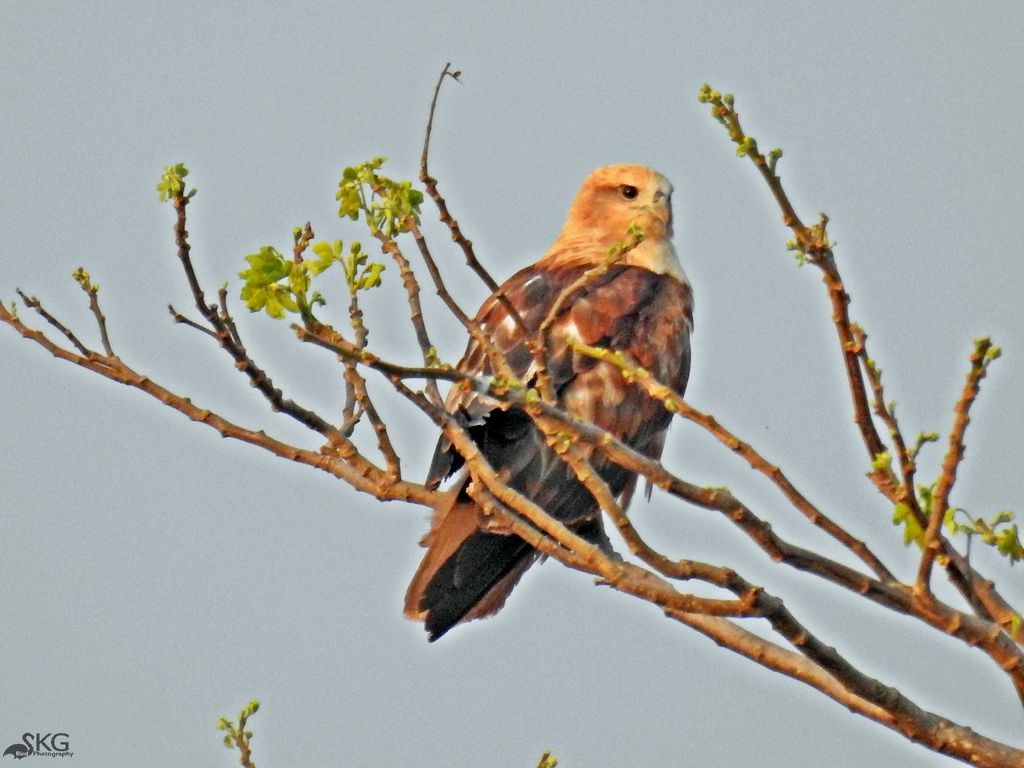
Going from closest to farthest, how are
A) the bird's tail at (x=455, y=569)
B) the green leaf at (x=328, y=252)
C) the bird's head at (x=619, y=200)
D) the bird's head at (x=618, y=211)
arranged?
the green leaf at (x=328, y=252) → the bird's tail at (x=455, y=569) → the bird's head at (x=618, y=211) → the bird's head at (x=619, y=200)

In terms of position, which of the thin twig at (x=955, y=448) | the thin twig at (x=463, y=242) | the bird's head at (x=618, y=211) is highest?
the bird's head at (x=618, y=211)

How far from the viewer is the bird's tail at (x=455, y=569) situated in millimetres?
4672

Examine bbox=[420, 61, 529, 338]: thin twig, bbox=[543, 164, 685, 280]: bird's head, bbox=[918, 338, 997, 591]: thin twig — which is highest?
bbox=[543, 164, 685, 280]: bird's head

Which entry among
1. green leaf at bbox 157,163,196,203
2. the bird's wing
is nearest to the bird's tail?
the bird's wing


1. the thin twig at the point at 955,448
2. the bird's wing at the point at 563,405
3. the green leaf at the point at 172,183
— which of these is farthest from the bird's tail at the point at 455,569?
the thin twig at the point at 955,448

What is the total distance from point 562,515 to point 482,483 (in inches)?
71.8

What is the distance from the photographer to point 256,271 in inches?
107

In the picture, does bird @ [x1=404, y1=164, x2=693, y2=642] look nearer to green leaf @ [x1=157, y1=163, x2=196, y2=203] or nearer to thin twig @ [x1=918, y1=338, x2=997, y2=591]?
green leaf @ [x1=157, y1=163, x2=196, y2=203]

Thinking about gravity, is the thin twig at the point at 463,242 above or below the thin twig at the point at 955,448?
above

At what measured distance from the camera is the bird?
4.73 metres

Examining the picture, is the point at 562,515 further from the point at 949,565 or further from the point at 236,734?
the point at 949,565

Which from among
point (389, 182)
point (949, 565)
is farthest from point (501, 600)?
point (949, 565)

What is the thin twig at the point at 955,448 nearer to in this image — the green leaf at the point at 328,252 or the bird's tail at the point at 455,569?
the green leaf at the point at 328,252

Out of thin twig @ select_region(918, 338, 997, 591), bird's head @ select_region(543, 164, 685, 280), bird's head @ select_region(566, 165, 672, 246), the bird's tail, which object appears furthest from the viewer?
bird's head @ select_region(566, 165, 672, 246)
